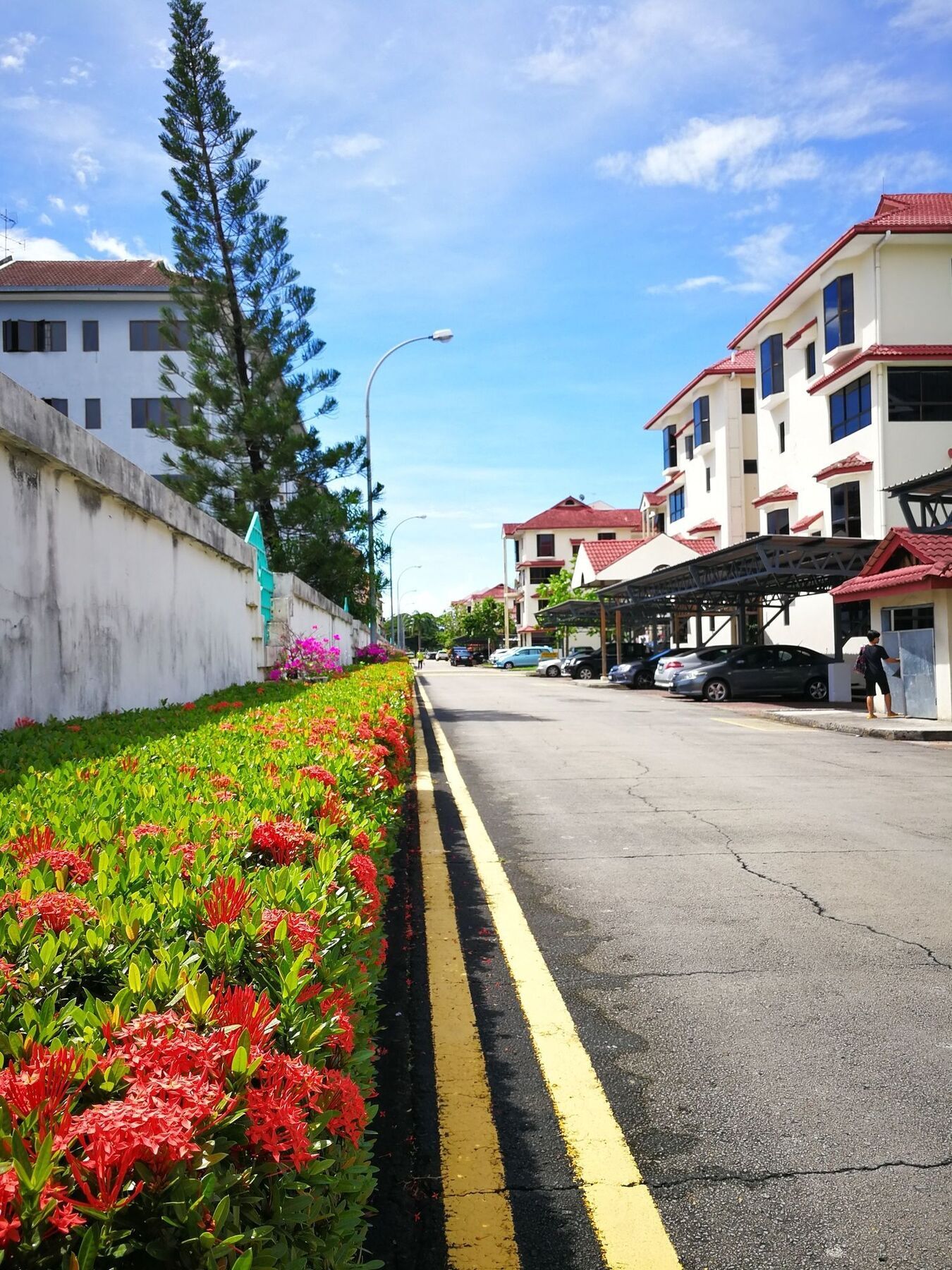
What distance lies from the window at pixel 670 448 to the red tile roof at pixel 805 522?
14.7 metres

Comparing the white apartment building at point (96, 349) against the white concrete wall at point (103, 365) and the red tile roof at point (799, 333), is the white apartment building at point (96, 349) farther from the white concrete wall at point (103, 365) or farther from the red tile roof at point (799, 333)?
the red tile roof at point (799, 333)

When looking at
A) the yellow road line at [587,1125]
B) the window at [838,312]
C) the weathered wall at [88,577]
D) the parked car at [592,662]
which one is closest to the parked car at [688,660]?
the window at [838,312]

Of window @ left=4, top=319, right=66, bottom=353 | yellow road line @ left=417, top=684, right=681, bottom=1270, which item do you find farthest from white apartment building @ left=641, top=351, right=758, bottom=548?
yellow road line @ left=417, top=684, right=681, bottom=1270

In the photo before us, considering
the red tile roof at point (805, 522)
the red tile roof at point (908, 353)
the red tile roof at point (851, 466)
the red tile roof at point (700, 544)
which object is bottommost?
the red tile roof at point (805, 522)

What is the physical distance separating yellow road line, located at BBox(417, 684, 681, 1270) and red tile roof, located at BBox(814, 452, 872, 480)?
82.3 ft

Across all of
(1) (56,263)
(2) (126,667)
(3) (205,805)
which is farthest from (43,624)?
(1) (56,263)

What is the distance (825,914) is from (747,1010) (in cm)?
158

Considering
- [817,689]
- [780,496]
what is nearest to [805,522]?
[780,496]

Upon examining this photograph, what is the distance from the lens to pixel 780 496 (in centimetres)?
3338

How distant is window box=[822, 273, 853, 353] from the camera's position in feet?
92.5

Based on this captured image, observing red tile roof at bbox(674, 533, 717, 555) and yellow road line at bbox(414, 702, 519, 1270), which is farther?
red tile roof at bbox(674, 533, 717, 555)

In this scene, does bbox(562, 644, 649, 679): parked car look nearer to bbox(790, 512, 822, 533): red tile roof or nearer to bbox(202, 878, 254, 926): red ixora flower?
bbox(790, 512, 822, 533): red tile roof

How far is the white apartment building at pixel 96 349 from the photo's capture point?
138ft

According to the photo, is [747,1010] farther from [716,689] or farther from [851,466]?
[851,466]
